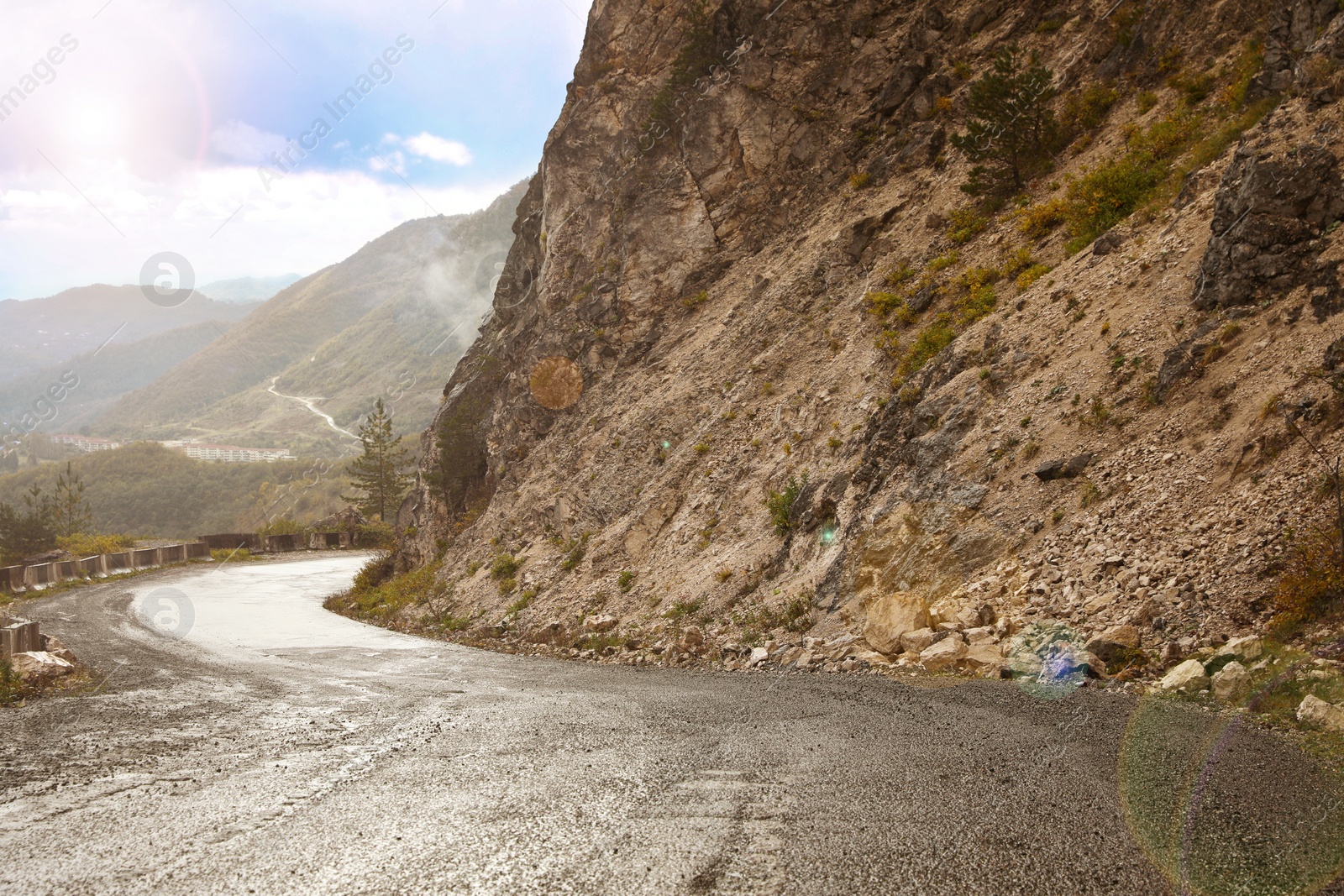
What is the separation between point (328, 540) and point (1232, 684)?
2395 inches

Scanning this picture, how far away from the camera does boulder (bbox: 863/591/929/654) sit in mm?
9578

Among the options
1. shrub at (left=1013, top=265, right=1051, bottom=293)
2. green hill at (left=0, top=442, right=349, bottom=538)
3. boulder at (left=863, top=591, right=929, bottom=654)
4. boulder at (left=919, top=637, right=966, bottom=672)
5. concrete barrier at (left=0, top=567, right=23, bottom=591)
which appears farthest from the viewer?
green hill at (left=0, top=442, right=349, bottom=538)

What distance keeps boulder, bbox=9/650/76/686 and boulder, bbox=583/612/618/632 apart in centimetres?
834

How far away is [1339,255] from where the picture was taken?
8695 millimetres

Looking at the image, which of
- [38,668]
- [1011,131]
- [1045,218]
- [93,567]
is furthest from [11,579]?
[1011,131]

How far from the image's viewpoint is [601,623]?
14.7 m

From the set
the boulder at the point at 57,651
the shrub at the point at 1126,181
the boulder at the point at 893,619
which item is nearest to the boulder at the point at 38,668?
the boulder at the point at 57,651

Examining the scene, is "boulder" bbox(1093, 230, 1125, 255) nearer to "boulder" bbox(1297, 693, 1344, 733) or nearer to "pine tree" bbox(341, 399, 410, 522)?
"boulder" bbox(1297, 693, 1344, 733)

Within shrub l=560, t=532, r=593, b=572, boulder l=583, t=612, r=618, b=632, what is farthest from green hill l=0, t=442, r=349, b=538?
boulder l=583, t=612, r=618, b=632

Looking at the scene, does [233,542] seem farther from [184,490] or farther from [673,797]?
[184,490]

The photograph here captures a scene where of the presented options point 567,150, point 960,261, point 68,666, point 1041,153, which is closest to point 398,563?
point 567,150

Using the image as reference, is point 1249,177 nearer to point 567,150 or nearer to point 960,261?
point 960,261

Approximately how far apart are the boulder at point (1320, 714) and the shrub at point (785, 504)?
891 centimetres

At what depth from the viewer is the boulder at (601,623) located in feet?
47.8
